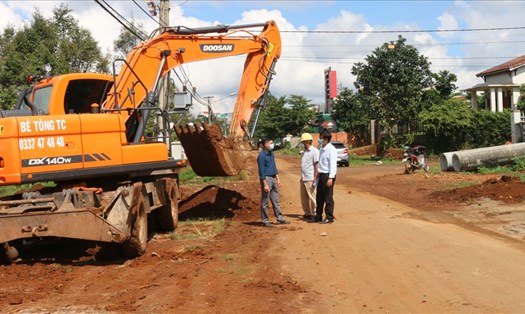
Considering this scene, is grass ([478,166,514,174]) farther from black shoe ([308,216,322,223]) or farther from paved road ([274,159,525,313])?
black shoe ([308,216,322,223])

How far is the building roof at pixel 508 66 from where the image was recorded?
4677 centimetres

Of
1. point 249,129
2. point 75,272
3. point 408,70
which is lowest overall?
point 75,272

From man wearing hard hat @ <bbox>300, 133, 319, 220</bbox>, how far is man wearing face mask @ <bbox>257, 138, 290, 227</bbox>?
862 millimetres

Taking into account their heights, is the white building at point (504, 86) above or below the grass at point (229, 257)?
above

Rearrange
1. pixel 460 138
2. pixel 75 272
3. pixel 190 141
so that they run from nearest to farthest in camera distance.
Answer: pixel 75 272 < pixel 190 141 < pixel 460 138

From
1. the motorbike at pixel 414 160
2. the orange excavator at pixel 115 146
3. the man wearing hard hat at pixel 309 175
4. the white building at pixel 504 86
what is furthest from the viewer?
the white building at pixel 504 86

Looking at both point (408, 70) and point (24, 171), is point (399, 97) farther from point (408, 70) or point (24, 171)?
point (24, 171)

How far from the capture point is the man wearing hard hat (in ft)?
44.4

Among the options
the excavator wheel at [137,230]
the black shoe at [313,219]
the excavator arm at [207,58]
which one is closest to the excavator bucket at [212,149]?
the excavator arm at [207,58]

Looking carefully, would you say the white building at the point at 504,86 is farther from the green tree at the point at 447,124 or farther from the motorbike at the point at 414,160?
the motorbike at the point at 414,160

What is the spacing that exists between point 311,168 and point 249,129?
1672mm

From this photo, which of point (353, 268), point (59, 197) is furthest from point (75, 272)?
point (353, 268)

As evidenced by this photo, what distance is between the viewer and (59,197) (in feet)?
30.9

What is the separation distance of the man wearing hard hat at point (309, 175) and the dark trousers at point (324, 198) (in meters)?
0.43
